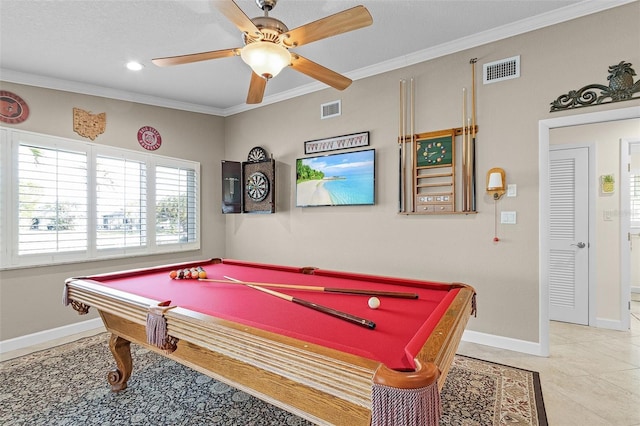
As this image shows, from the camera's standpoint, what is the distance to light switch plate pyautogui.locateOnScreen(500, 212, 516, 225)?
2816 millimetres

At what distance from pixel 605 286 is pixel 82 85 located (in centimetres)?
625

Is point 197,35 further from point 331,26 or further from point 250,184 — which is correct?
point 250,184

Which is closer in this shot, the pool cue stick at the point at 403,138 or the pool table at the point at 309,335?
the pool table at the point at 309,335

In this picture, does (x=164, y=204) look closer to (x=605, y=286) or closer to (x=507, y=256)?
(x=507, y=256)

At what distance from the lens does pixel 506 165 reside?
2863 millimetres

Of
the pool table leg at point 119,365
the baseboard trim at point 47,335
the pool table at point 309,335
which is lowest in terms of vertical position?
the baseboard trim at point 47,335

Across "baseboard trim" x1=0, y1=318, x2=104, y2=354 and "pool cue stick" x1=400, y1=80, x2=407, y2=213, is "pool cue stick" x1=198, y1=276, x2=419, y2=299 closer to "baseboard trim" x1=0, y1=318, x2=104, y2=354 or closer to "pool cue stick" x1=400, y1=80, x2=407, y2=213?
"pool cue stick" x1=400, y1=80, x2=407, y2=213

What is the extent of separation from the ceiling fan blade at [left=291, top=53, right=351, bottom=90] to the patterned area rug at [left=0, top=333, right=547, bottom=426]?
2241 millimetres

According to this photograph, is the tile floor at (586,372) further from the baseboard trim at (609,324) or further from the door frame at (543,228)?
the door frame at (543,228)

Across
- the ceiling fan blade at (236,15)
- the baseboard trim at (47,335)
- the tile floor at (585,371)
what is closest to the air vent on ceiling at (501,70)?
the ceiling fan blade at (236,15)

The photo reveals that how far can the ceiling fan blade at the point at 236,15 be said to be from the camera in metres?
1.61

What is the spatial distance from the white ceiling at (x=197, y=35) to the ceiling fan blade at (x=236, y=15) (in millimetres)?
663

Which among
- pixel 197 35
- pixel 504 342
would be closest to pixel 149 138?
pixel 197 35

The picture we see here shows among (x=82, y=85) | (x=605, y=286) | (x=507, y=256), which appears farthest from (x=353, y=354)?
(x=82, y=85)
